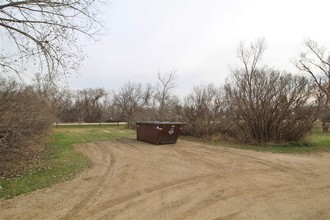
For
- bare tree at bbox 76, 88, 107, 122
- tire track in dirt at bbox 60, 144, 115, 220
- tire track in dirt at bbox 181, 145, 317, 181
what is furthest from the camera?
→ bare tree at bbox 76, 88, 107, 122

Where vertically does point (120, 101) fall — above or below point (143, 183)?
above

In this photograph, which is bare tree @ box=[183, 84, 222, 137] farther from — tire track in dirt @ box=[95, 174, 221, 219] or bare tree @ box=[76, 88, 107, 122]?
bare tree @ box=[76, 88, 107, 122]

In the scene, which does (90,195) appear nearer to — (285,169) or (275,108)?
(285,169)

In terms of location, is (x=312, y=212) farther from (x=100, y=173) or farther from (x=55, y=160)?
(x=55, y=160)

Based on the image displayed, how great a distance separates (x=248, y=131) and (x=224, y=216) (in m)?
13.7

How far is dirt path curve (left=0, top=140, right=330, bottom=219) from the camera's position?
5.24 metres

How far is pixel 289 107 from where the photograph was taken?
16.9 metres

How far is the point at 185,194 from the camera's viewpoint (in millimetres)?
6441

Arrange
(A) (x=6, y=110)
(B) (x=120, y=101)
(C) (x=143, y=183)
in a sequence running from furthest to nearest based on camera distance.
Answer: (B) (x=120, y=101), (A) (x=6, y=110), (C) (x=143, y=183)

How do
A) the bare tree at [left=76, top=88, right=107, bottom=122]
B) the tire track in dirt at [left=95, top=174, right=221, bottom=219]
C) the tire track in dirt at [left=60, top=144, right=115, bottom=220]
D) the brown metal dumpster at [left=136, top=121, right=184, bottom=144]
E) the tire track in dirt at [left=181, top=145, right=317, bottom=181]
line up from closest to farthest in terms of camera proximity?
the tire track in dirt at [left=60, top=144, right=115, bottom=220], the tire track in dirt at [left=95, top=174, right=221, bottom=219], the tire track in dirt at [left=181, top=145, right=317, bottom=181], the brown metal dumpster at [left=136, top=121, right=184, bottom=144], the bare tree at [left=76, top=88, right=107, bottom=122]

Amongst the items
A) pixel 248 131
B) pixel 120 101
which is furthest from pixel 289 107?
pixel 120 101

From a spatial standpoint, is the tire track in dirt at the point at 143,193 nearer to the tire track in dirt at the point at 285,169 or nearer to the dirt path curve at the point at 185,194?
the dirt path curve at the point at 185,194

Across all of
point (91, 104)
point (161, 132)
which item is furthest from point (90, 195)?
point (91, 104)

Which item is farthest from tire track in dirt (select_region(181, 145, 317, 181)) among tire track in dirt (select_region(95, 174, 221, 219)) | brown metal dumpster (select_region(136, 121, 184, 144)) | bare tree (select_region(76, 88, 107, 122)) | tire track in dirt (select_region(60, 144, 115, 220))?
bare tree (select_region(76, 88, 107, 122))
